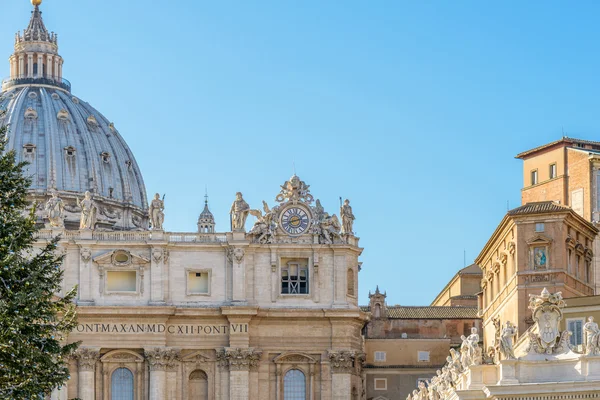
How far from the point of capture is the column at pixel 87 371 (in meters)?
104

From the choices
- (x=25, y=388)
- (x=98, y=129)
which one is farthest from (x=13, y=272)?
(x=98, y=129)

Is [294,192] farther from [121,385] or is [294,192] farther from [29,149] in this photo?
[29,149]

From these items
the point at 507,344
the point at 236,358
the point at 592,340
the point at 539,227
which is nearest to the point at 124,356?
the point at 236,358

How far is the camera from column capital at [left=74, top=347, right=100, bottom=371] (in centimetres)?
10400

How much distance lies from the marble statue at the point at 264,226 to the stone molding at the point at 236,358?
6083 mm

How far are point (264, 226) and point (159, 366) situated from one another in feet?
31.0

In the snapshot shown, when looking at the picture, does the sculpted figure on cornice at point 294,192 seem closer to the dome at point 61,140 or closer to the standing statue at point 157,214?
the standing statue at point 157,214

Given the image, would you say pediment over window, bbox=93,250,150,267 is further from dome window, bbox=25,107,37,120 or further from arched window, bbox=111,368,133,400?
dome window, bbox=25,107,37,120

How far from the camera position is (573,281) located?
290ft

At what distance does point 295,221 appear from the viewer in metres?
107

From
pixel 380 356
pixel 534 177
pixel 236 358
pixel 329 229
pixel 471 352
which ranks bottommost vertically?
pixel 471 352

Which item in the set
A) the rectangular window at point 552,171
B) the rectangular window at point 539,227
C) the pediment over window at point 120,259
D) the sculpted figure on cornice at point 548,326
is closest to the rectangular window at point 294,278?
the pediment over window at point 120,259

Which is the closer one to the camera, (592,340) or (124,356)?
(592,340)

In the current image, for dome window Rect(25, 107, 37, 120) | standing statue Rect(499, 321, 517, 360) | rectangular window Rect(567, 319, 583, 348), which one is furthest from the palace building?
dome window Rect(25, 107, 37, 120)
